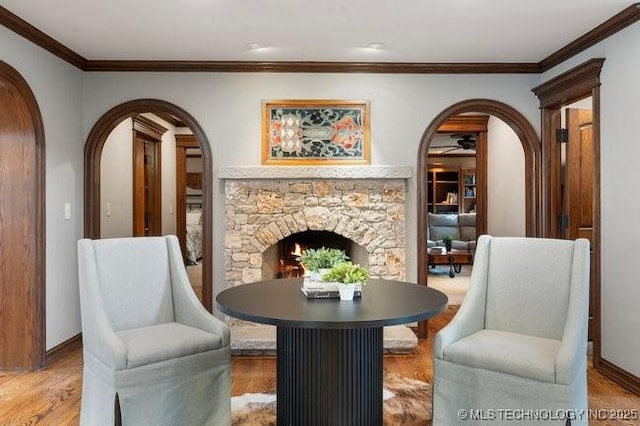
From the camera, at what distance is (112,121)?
422 centimetres

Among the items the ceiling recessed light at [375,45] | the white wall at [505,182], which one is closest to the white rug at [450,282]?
the white wall at [505,182]

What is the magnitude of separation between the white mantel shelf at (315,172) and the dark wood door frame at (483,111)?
24 centimetres

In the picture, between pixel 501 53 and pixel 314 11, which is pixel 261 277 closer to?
pixel 314 11

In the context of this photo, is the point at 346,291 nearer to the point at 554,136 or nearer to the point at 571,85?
the point at 571,85

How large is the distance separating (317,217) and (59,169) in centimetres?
211

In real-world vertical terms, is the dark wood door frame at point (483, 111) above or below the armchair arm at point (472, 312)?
→ above

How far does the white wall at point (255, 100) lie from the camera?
166 inches

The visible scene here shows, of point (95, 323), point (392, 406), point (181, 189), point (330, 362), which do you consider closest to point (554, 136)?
point (392, 406)

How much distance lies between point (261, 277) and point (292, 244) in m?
0.72

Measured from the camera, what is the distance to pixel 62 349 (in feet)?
12.3

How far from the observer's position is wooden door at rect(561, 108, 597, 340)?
4.04 meters

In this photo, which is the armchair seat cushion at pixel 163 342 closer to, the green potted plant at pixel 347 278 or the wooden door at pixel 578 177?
the green potted plant at pixel 347 278

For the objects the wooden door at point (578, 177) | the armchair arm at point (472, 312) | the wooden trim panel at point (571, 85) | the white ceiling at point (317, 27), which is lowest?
the armchair arm at point (472, 312)

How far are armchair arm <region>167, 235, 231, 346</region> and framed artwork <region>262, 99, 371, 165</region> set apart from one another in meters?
1.69
